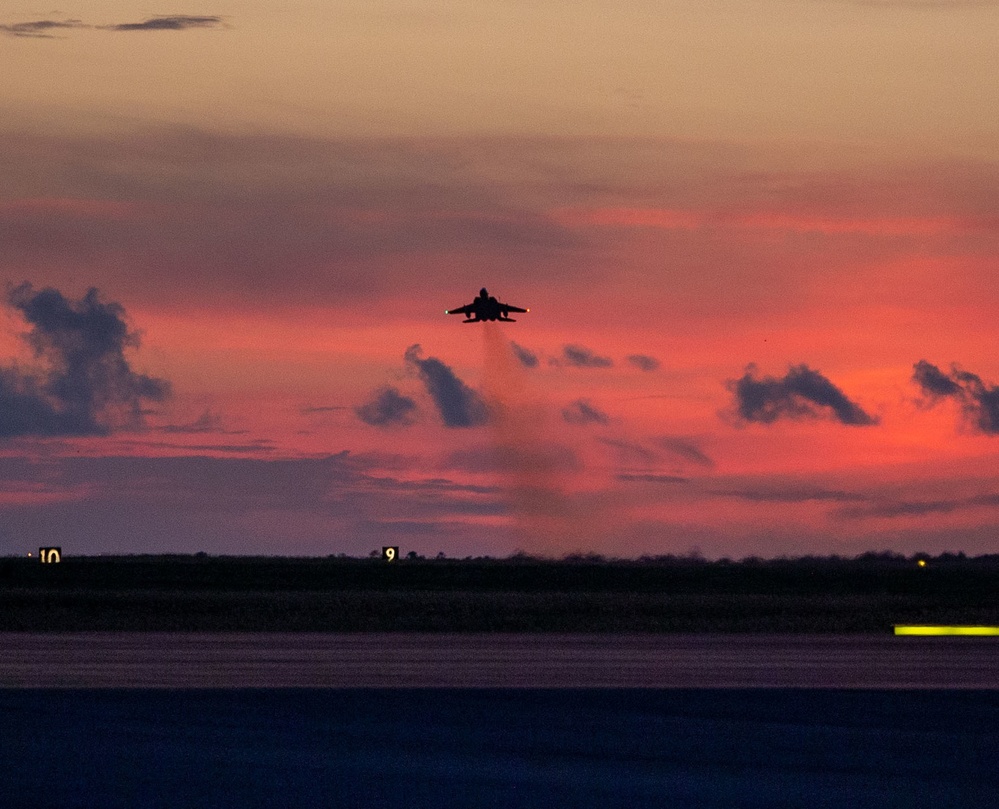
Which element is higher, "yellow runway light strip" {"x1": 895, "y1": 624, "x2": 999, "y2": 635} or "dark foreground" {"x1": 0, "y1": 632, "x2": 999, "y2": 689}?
"yellow runway light strip" {"x1": 895, "y1": 624, "x2": 999, "y2": 635}

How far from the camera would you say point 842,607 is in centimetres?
6900
